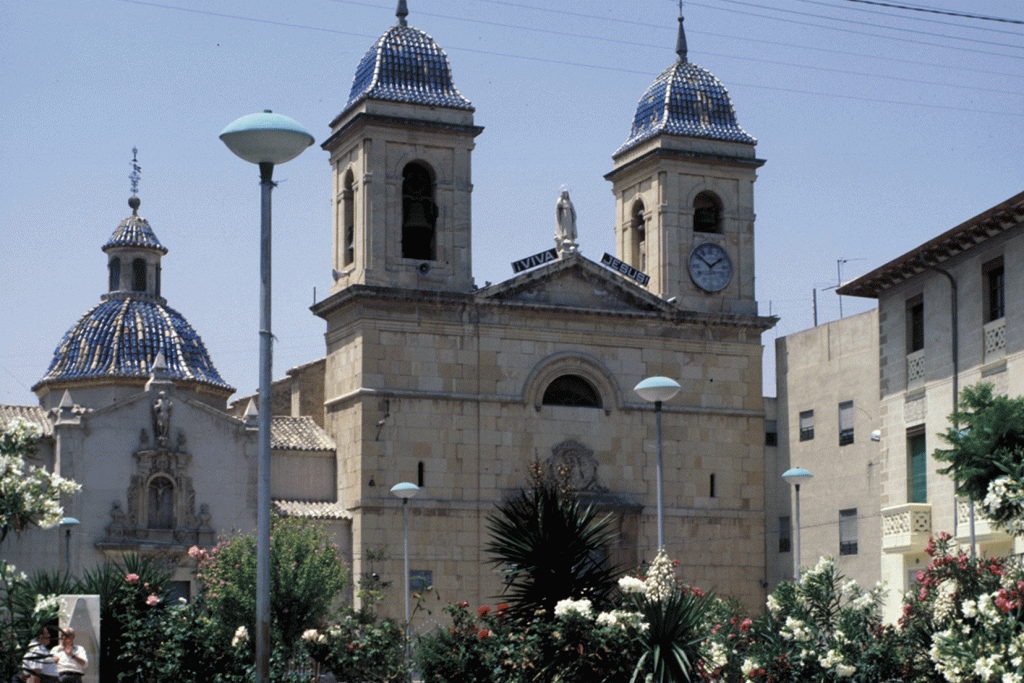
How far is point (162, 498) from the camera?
139 feet

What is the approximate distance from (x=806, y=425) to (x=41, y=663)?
100 ft

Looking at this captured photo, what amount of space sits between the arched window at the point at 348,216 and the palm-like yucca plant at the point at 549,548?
26.2 m

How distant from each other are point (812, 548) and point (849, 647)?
22.2 metres

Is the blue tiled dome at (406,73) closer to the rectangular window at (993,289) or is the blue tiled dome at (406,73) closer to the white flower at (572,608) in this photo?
the rectangular window at (993,289)

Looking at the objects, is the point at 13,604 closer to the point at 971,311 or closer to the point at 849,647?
the point at 849,647

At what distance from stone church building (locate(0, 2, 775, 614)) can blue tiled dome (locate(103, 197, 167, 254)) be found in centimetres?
12

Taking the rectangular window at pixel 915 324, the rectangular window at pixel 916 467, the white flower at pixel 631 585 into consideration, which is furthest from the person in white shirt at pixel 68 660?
the rectangular window at pixel 915 324

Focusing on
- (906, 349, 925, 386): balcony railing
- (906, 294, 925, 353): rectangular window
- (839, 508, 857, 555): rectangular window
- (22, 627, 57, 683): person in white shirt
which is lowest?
(22, 627, 57, 683): person in white shirt

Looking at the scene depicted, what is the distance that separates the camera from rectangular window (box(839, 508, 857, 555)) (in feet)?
144

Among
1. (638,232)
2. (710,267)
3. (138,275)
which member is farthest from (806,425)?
(138,275)

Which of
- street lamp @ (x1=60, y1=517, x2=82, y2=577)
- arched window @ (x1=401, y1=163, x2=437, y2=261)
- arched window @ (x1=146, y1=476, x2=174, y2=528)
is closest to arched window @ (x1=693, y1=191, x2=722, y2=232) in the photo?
arched window @ (x1=401, y1=163, x2=437, y2=261)

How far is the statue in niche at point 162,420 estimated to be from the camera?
42.3 m

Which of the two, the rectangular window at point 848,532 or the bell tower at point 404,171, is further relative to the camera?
the bell tower at point 404,171

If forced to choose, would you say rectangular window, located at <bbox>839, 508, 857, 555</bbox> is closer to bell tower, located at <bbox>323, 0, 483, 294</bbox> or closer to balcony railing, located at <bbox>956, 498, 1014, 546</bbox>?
balcony railing, located at <bbox>956, 498, 1014, 546</bbox>
